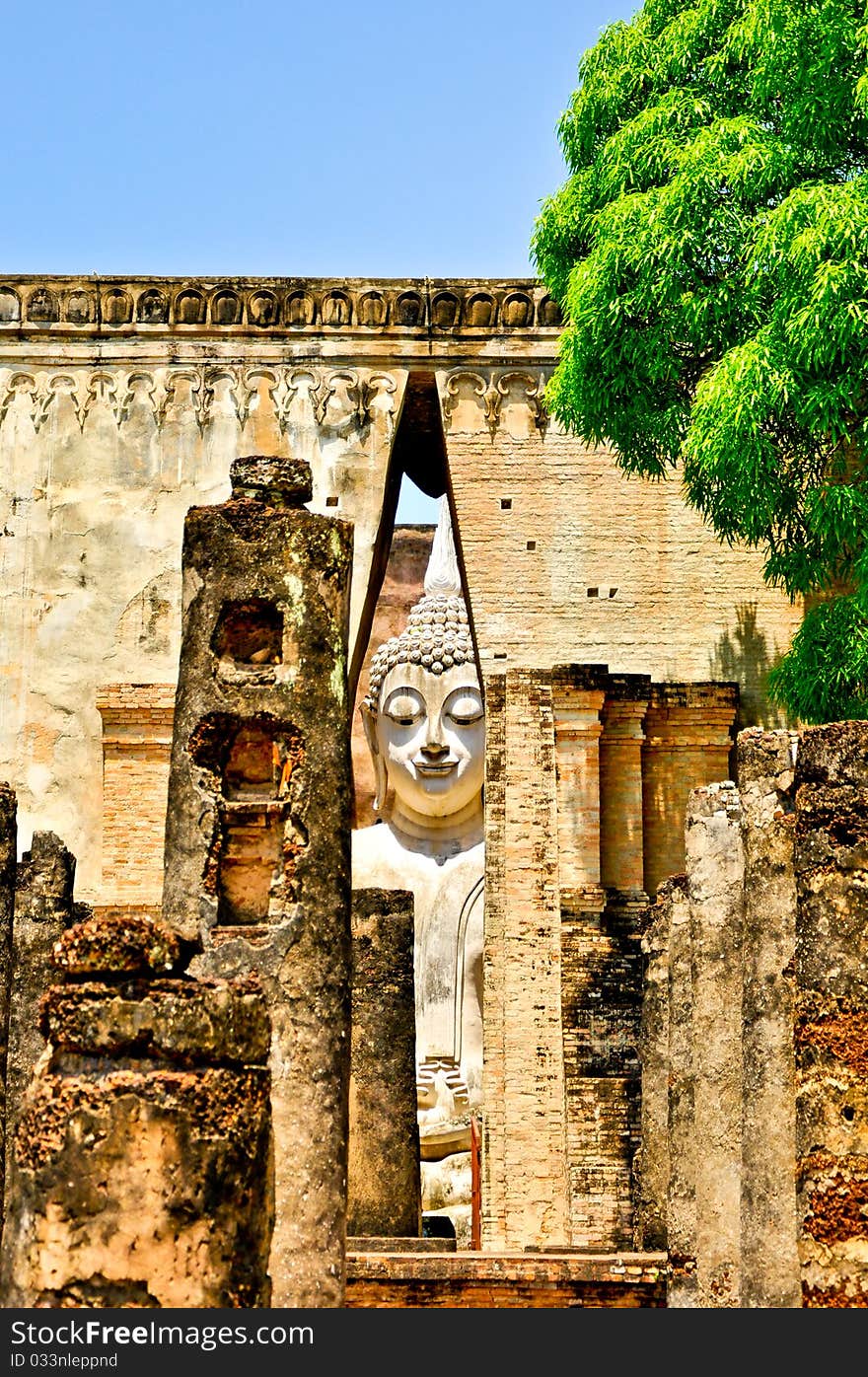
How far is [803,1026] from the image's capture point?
714 cm

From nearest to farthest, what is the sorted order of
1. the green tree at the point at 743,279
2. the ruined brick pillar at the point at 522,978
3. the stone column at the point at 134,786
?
1. the green tree at the point at 743,279
2. the ruined brick pillar at the point at 522,978
3. the stone column at the point at 134,786

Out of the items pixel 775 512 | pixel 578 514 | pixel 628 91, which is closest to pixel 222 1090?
pixel 775 512

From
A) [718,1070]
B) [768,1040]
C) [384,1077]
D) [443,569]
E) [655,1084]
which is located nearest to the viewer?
[768,1040]

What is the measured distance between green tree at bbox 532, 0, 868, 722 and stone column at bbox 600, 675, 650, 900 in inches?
71.5

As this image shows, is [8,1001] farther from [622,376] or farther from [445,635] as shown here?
[445,635]

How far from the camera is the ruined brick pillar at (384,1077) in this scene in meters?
12.8

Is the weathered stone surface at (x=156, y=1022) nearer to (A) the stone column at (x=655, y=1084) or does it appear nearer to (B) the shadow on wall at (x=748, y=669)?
(A) the stone column at (x=655, y=1084)

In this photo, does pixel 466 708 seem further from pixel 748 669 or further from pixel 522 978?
pixel 522 978

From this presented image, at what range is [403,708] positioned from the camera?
18656mm

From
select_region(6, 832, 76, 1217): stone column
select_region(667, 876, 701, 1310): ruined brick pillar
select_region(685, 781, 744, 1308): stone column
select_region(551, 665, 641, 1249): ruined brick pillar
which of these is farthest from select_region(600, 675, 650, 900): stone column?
select_region(6, 832, 76, 1217): stone column

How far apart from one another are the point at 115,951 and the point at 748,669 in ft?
37.3

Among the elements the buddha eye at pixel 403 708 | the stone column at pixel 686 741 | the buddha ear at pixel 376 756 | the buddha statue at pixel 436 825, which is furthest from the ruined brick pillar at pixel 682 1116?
the buddha ear at pixel 376 756

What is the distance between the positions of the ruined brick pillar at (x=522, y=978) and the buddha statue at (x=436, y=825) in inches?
83.4

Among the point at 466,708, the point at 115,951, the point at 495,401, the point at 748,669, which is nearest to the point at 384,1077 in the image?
the point at 748,669
